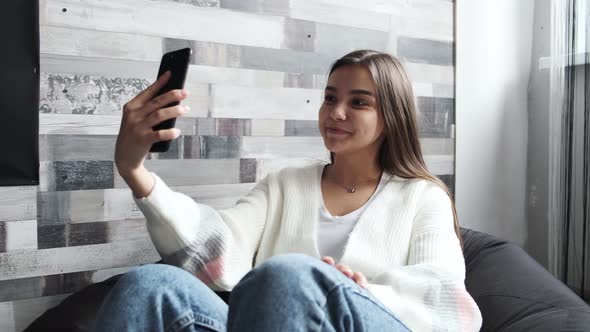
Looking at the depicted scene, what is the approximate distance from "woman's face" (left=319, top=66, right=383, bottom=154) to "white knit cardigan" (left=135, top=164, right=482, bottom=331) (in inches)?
5.1

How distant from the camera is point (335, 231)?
136 cm

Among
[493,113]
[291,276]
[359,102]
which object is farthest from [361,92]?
[493,113]

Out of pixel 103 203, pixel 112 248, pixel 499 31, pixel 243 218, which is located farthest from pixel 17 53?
pixel 499 31

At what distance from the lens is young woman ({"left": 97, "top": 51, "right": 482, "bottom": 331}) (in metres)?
0.88

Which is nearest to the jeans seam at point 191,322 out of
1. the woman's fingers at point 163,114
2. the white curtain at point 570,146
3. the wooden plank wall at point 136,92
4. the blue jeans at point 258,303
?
the blue jeans at point 258,303

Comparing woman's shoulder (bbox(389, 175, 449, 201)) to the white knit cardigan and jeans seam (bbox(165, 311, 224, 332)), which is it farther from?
jeans seam (bbox(165, 311, 224, 332))

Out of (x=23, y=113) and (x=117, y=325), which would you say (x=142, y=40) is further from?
(x=117, y=325)

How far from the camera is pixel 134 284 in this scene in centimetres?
92

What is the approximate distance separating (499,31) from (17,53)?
5.73ft

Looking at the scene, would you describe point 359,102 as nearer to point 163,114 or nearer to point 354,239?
point 354,239

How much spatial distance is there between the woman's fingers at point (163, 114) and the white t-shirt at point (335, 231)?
19.4 inches

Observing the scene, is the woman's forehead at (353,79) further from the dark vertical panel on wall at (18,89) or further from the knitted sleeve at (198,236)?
the dark vertical panel on wall at (18,89)

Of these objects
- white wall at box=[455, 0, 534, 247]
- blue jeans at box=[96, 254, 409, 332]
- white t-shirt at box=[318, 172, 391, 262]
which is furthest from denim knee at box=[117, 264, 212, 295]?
white wall at box=[455, 0, 534, 247]

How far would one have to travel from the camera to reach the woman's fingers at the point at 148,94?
1.04 m
